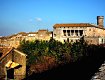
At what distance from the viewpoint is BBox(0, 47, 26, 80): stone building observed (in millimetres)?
28906

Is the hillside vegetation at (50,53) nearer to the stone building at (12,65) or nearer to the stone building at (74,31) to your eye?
the stone building at (12,65)

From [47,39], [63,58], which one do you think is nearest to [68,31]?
[47,39]

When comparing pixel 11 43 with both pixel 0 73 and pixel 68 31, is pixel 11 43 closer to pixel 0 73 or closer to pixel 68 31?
pixel 68 31

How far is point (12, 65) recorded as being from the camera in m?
28.7

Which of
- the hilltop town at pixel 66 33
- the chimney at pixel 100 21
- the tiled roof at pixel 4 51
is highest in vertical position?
the chimney at pixel 100 21

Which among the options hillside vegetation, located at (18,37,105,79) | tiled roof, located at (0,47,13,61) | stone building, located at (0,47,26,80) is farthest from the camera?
hillside vegetation, located at (18,37,105,79)

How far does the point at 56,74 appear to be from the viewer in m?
28.9

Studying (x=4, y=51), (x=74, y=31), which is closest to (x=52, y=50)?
(x=74, y=31)

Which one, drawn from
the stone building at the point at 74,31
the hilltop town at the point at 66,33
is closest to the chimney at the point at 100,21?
the hilltop town at the point at 66,33

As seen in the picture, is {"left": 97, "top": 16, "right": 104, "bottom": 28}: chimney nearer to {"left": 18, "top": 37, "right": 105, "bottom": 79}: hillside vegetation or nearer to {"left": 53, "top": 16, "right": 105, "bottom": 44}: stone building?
{"left": 53, "top": 16, "right": 105, "bottom": 44}: stone building

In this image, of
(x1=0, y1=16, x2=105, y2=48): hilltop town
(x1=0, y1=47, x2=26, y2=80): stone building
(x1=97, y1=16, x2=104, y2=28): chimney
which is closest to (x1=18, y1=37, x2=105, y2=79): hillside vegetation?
(x1=0, y1=16, x2=105, y2=48): hilltop town

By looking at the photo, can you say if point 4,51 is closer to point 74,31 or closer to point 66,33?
point 66,33

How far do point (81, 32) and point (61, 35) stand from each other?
545 centimetres

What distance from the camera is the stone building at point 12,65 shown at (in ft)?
94.8
